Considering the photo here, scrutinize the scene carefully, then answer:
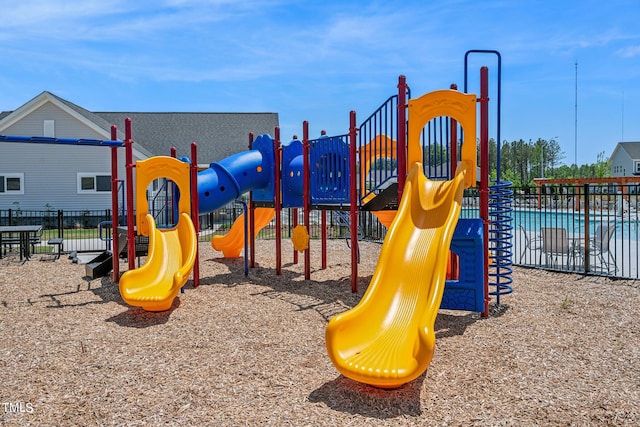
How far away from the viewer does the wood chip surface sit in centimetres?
405

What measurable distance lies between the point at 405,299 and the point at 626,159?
7631cm

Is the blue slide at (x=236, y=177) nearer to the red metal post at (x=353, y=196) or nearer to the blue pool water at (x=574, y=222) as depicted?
the red metal post at (x=353, y=196)

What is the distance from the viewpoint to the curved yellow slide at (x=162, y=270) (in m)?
7.20

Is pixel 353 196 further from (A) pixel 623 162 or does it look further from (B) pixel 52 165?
(A) pixel 623 162

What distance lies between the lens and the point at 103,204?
2495 centimetres

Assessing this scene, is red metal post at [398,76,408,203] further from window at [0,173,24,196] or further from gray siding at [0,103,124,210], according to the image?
window at [0,173,24,196]

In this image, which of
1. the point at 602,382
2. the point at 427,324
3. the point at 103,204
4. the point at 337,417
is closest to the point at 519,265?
the point at 602,382

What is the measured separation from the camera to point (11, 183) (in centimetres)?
2452

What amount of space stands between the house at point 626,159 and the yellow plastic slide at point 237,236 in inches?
2654

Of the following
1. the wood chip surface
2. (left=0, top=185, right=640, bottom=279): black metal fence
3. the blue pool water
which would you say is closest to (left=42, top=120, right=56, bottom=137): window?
(left=0, top=185, right=640, bottom=279): black metal fence

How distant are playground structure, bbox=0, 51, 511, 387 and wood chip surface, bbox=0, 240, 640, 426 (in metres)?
0.36

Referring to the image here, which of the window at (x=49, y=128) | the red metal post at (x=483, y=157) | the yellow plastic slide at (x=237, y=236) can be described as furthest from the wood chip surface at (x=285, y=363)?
the window at (x=49, y=128)

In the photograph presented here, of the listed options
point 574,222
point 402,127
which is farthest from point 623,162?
point 402,127

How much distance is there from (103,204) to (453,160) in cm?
2118
